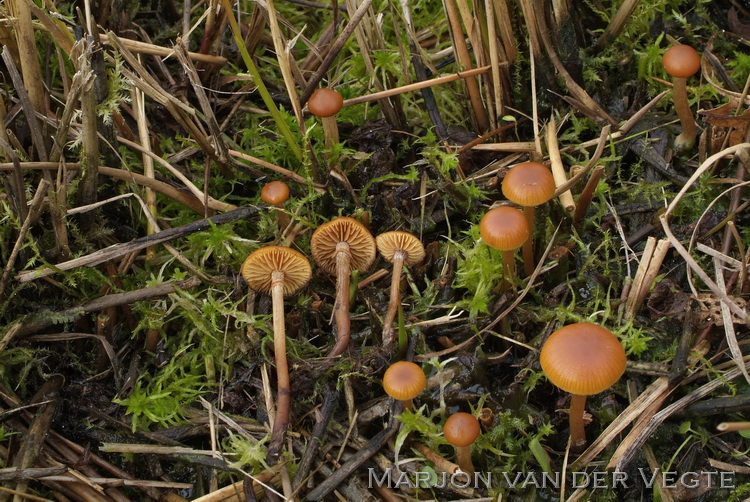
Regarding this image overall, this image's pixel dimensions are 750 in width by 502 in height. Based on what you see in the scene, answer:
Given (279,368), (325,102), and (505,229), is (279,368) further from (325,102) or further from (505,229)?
(325,102)

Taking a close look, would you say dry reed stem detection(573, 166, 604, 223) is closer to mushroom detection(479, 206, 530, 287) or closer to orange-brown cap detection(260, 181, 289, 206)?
mushroom detection(479, 206, 530, 287)

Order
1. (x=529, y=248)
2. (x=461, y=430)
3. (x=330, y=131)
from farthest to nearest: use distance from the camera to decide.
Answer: (x=330, y=131), (x=529, y=248), (x=461, y=430)

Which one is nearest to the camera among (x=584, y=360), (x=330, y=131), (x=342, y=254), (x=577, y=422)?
(x=584, y=360)

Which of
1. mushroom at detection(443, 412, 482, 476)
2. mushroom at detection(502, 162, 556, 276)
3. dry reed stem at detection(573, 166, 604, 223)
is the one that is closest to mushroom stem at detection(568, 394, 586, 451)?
mushroom at detection(443, 412, 482, 476)

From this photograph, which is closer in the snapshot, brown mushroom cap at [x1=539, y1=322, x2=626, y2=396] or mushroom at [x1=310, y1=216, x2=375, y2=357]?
brown mushroom cap at [x1=539, y1=322, x2=626, y2=396]

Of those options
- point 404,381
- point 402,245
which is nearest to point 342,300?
point 402,245

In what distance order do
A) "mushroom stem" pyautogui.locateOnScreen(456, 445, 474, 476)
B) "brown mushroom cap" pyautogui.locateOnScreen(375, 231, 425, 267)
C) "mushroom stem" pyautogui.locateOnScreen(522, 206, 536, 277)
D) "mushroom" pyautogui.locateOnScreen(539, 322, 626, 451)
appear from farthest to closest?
"brown mushroom cap" pyautogui.locateOnScreen(375, 231, 425, 267), "mushroom stem" pyautogui.locateOnScreen(522, 206, 536, 277), "mushroom stem" pyautogui.locateOnScreen(456, 445, 474, 476), "mushroom" pyautogui.locateOnScreen(539, 322, 626, 451)
